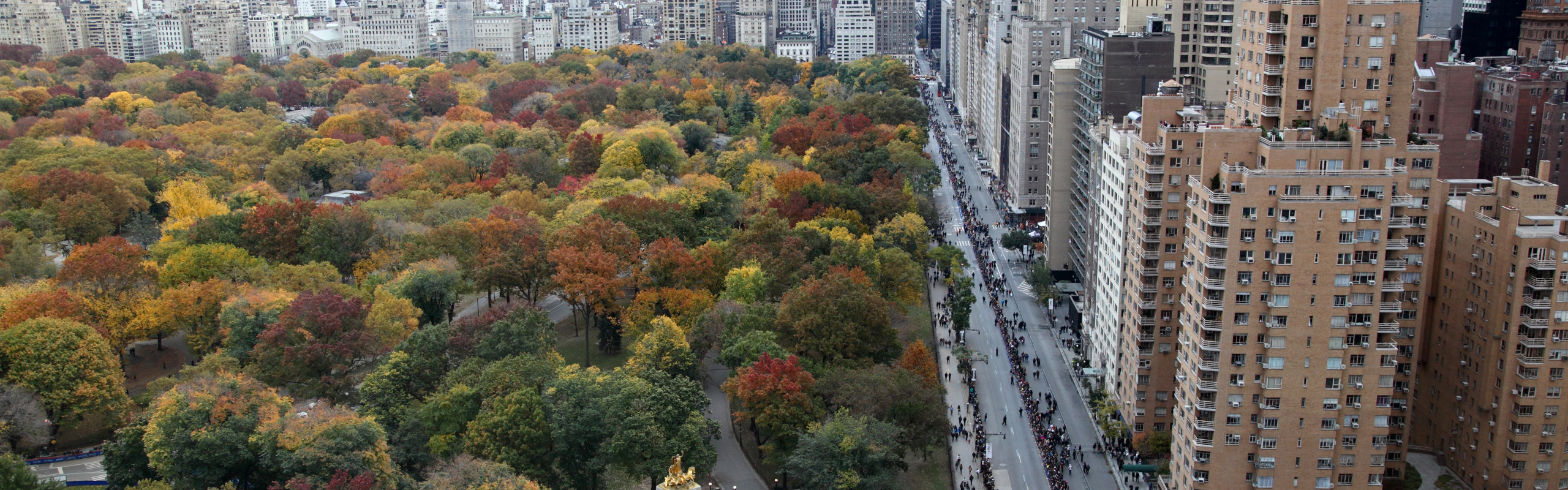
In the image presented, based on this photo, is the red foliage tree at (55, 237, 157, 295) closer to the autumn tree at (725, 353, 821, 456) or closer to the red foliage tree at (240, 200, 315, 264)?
the red foliage tree at (240, 200, 315, 264)

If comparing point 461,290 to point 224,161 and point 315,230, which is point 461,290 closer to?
point 315,230

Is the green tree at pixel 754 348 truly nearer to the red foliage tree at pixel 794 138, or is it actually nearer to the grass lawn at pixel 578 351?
the grass lawn at pixel 578 351

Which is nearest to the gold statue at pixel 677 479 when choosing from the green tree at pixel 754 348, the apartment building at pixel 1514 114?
the green tree at pixel 754 348

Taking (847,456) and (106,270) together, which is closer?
(847,456)

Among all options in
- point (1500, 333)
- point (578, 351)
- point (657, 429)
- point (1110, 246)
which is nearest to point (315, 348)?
point (578, 351)

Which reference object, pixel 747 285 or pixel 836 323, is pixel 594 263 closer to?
pixel 747 285

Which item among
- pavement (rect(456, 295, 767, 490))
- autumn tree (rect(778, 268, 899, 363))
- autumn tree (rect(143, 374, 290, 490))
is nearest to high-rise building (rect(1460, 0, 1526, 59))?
autumn tree (rect(778, 268, 899, 363))

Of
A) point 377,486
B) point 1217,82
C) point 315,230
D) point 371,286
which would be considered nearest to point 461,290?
point 371,286
